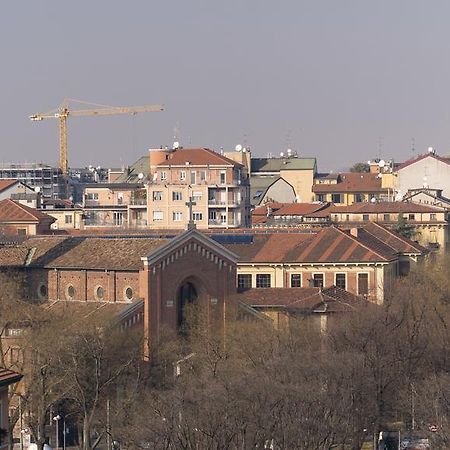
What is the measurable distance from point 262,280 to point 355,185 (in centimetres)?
8073

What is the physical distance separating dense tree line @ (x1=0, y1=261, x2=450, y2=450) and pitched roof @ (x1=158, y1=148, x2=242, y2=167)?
62122 millimetres

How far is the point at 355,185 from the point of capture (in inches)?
6860

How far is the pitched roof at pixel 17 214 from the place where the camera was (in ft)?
385

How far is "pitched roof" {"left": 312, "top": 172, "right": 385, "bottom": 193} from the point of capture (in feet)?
568

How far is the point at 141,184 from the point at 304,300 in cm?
6984

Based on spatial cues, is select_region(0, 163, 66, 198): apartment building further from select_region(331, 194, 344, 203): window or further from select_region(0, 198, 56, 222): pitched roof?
select_region(0, 198, 56, 222): pitched roof

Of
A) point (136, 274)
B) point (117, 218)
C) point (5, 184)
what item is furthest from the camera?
point (5, 184)

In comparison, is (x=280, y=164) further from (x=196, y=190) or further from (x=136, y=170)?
(x=196, y=190)

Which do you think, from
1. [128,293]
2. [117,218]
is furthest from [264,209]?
[128,293]

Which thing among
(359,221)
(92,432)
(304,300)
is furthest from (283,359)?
(359,221)

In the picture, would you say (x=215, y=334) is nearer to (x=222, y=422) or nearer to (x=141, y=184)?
(x=222, y=422)

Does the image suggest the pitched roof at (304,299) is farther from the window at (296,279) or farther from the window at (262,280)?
the window at (262,280)

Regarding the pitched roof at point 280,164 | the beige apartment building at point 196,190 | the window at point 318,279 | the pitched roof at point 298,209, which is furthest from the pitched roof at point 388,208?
the window at point 318,279

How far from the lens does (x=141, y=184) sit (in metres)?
150
